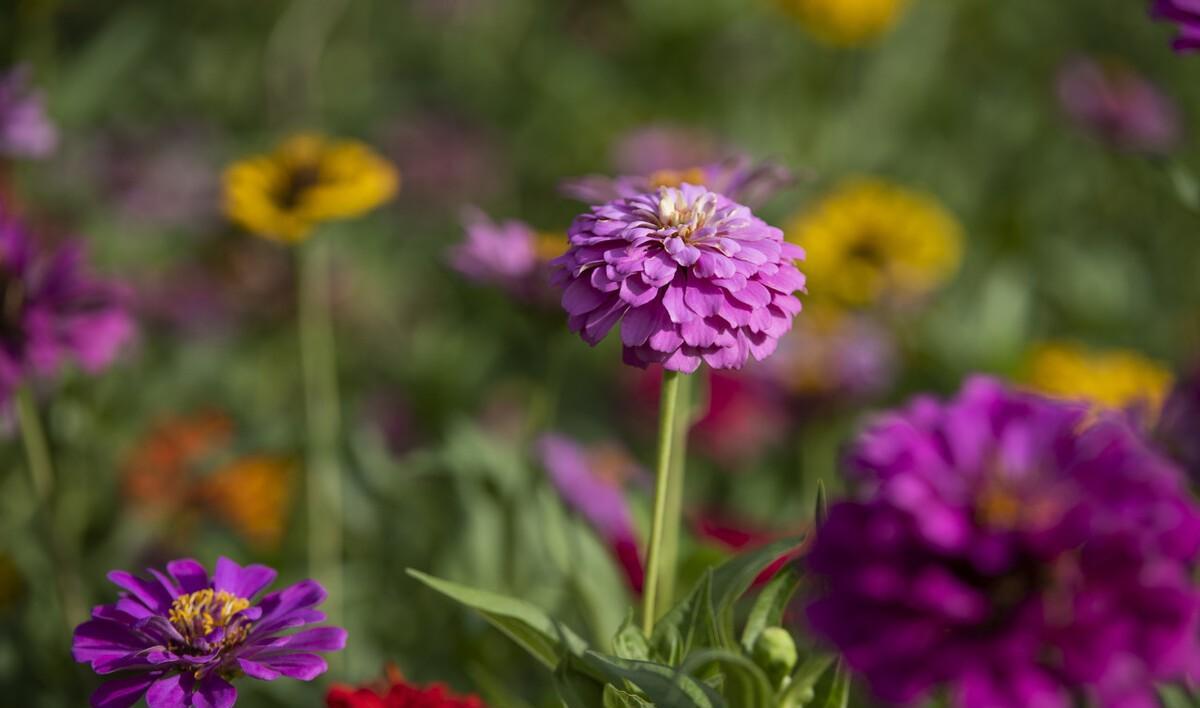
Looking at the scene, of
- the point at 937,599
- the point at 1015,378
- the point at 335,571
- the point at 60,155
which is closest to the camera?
the point at 937,599

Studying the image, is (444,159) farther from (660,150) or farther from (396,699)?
(396,699)

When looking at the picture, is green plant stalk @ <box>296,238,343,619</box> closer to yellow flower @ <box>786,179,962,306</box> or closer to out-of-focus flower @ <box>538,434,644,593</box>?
out-of-focus flower @ <box>538,434,644,593</box>

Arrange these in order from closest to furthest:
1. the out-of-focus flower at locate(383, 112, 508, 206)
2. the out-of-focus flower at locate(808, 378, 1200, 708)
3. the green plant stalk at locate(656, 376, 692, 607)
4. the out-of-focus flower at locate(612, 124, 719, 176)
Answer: the out-of-focus flower at locate(808, 378, 1200, 708) → the green plant stalk at locate(656, 376, 692, 607) → the out-of-focus flower at locate(612, 124, 719, 176) → the out-of-focus flower at locate(383, 112, 508, 206)

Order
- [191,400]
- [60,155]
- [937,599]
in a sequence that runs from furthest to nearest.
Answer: [60,155], [191,400], [937,599]

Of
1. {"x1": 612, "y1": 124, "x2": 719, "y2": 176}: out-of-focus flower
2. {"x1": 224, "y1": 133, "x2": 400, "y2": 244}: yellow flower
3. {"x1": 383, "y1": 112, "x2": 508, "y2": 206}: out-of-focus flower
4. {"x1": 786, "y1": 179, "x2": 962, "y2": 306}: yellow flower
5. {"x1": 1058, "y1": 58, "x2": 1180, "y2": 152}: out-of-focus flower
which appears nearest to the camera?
{"x1": 224, "y1": 133, "x2": 400, "y2": 244}: yellow flower

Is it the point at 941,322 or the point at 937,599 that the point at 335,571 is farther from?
the point at 941,322

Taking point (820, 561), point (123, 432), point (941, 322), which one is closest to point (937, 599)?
point (820, 561)

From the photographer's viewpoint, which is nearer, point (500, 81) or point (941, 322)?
point (941, 322)

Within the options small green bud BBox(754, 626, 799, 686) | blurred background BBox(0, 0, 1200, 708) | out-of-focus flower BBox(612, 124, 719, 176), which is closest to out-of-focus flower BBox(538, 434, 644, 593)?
blurred background BBox(0, 0, 1200, 708)

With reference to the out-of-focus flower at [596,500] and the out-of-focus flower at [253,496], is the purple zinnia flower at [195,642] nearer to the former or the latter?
the out-of-focus flower at [596,500]
